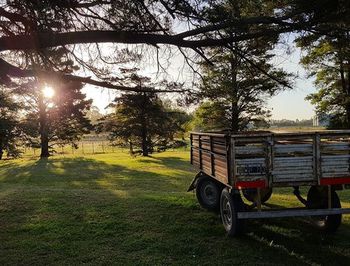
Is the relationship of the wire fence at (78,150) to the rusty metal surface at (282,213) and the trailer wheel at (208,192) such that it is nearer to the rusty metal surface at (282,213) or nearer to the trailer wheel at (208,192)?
the trailer wheel at (208,192)

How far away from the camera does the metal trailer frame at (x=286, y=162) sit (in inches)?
242

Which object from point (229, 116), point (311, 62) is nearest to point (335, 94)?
point (311, 62)

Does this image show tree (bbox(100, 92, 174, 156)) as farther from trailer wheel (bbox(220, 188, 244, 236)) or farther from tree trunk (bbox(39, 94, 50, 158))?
trailer wheel (bbox(220, 188, 244, 236))

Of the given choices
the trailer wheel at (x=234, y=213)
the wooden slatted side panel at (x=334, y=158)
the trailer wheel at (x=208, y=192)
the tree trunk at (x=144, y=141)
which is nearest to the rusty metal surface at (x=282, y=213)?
the trailer wheel at (x=234, y=213)

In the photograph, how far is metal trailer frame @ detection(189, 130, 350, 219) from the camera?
20.2ft

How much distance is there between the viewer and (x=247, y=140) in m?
6.08

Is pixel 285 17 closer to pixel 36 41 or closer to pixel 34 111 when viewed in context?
pixel 36 41

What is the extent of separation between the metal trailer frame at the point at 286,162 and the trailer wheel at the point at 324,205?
602 millimetres

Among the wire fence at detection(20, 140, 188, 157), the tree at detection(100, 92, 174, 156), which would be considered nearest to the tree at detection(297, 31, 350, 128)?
the tree at detection(100, 92, 174, 156)

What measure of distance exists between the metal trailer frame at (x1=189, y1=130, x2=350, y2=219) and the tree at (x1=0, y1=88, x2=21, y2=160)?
2330cm

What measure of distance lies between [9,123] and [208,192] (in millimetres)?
23392

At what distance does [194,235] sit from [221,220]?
0.97m

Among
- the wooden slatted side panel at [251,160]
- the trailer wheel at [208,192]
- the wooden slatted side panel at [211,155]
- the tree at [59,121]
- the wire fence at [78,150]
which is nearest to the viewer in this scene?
the wooden slatted side panel at [251,160]

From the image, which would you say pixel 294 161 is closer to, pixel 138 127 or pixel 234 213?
pixel 234 213
